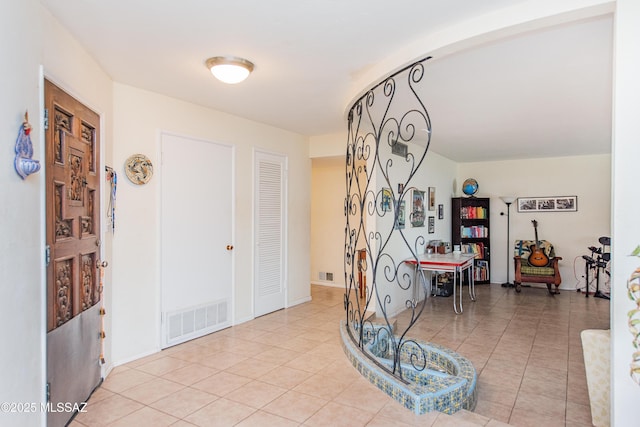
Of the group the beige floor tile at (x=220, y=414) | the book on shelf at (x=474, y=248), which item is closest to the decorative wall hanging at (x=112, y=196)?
the beige floor tile at (x=220, y=414)

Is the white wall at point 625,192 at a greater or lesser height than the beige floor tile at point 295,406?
greater

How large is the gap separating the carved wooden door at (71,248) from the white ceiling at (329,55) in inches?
→ 22.2

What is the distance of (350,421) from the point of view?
2.35 meters

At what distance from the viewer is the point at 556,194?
7078 mm

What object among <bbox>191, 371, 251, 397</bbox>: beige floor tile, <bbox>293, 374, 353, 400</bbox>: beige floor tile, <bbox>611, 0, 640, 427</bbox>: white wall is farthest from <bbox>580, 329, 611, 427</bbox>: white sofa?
<bbox>191, 371, 251, 397</bbox>: beige floor tile

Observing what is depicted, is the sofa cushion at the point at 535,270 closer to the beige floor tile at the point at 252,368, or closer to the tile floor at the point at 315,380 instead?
the tile floor at the point at 315,380

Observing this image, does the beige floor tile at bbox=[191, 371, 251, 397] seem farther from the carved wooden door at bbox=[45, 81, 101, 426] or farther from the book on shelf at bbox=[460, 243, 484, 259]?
the book on shelf at bbox=[460, 243, 484, 259]

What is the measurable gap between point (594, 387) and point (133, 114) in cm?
407

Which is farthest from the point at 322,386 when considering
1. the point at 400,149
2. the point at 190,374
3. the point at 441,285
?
the point at 441,285

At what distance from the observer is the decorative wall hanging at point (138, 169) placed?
3.32 metres

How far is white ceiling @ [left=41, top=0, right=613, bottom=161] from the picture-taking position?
208 centimetres

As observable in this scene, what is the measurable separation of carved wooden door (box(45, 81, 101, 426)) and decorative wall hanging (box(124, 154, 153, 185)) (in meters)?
0.43

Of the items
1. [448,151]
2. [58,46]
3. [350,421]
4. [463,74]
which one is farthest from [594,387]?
[448,151]

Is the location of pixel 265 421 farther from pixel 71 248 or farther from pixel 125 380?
pixel 71 248
